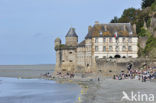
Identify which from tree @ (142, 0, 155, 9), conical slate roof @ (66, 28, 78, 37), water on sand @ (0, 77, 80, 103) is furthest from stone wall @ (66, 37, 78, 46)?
water on sand @ (0, 77, 80, 103)

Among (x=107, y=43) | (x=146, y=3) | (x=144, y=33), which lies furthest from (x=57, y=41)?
(x=146, y=3)

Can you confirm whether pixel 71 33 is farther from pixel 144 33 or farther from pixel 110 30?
pixel 144 33

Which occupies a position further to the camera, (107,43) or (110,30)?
(110,30)

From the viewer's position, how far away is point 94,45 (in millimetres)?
77375

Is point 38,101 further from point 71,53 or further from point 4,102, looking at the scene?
point 71,53

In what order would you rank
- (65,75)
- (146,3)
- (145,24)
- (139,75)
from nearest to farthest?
(139,75) → (145,24) → (65,75) → (146,3)

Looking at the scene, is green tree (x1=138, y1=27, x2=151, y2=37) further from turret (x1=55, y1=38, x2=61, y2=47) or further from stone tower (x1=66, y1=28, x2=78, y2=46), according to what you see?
turret (x1=55, y1=38, x2=61, y2=47)

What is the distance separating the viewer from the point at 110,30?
77875mm

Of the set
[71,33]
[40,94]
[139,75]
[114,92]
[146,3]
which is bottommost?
[40,94]

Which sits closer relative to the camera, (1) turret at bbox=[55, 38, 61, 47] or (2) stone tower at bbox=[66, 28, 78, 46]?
(2) stone tower at bbox=[66, 28, 78, 46]

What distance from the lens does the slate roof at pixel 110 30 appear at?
3044 inches

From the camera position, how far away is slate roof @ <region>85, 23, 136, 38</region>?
77.3 metres

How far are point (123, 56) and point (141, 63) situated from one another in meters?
5.93

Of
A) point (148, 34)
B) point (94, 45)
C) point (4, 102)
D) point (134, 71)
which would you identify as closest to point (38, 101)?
point (4, 102)
